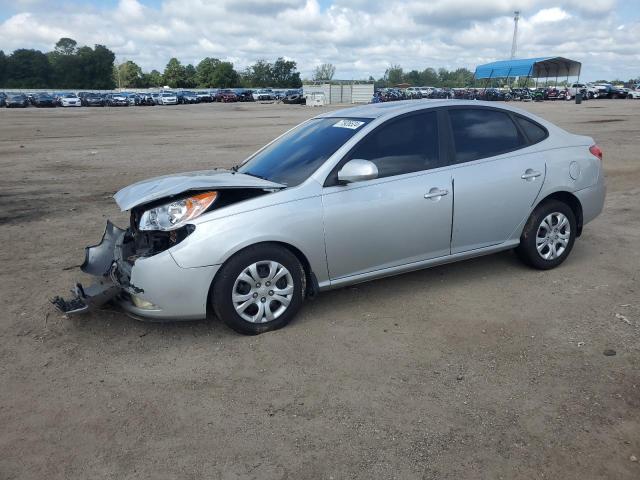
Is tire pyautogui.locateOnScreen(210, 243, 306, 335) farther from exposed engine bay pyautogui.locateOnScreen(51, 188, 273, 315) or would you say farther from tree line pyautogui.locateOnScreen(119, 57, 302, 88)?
tree line pyautogui.locateOnScreen(119, 57, 302, 88)

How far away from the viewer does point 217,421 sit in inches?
128

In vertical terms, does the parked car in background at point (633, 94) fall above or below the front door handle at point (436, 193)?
below

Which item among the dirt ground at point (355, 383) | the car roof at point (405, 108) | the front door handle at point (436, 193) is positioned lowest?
the dirt ground at point (355, 383)

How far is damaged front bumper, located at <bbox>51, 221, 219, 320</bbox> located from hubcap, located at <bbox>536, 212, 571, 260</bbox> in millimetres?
3254

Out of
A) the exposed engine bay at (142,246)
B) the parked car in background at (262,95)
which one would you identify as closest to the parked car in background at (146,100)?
the parked car in background at (262,95)

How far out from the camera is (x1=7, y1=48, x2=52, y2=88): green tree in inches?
4328

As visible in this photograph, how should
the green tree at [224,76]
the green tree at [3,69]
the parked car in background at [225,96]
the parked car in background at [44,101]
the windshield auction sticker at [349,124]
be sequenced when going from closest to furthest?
the windshield auction sticker at [349,124]
the parked car in background at [44,101]
the parked car in background at [225,96]
the green tree at [3,69]
the green tree at [224,76]

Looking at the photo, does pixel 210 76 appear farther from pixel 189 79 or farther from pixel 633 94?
pixel 633 94

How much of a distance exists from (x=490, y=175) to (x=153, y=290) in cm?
308

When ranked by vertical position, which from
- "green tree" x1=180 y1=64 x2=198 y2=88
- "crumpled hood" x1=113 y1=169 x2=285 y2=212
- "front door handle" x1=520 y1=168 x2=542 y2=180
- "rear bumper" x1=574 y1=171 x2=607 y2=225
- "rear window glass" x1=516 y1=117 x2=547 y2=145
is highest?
"green tree" x1=180 y1=64 x2=198 y2=88

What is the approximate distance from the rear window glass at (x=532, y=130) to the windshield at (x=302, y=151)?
1.70 metres

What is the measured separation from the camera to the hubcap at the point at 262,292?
413 cm

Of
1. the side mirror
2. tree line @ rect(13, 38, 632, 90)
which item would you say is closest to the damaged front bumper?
the side mirror

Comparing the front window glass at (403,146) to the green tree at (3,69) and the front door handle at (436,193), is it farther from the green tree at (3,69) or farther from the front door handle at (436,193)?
the green tree at (3,69)
